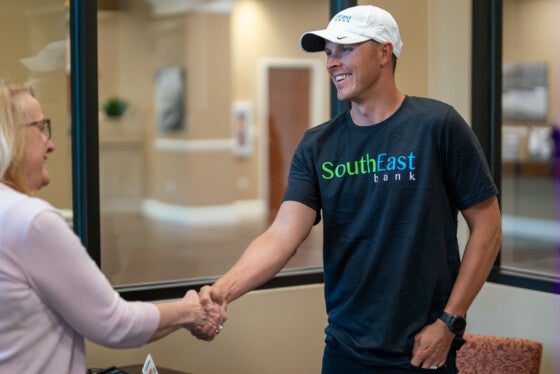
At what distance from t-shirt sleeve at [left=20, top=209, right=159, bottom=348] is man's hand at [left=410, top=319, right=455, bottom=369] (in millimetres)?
851

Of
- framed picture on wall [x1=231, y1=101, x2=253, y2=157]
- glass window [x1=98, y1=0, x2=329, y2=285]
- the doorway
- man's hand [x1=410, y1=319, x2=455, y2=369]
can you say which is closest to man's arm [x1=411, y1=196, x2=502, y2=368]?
man's hand [x1=410, y1=319, x2=455, y2=369]

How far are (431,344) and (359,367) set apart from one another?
0.69 ft

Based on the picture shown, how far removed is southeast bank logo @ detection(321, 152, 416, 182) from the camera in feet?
8.14

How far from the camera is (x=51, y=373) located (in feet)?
6.15

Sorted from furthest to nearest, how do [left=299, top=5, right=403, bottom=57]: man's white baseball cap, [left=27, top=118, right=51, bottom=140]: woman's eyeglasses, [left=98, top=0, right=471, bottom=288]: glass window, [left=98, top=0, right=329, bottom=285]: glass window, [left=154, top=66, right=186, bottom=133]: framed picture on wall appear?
[left=154, top=66, right=186, bottom=133]: framed picture on wall
[left=98, top=0, right=329, bottom=285]: glass window
[left=98, top=0, right=471, bottom=288]: glass window
[left=299, top=5, right=403, bottom=57]: man's white baseball cap
[left=27, top=118, right=51, bottom=140]: woman's eyeglasses

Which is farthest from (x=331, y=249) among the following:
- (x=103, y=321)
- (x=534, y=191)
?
(x=534, y=191)

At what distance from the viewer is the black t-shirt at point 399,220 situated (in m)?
2.46

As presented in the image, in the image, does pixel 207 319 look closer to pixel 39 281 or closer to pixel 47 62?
pixel 39 281

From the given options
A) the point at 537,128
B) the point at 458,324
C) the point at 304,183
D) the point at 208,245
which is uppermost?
the point at 537,128

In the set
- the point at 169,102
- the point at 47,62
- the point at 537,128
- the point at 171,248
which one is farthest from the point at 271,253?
the point at 169,102

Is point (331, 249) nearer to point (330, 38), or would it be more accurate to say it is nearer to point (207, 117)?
point (330, 38)

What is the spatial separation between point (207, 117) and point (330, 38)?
39.0ft

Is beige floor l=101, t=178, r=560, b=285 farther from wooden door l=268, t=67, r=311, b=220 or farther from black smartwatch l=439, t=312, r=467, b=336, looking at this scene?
black smartwatch l=439, t=312, r=467, b=336

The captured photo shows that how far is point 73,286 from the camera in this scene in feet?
5.97
